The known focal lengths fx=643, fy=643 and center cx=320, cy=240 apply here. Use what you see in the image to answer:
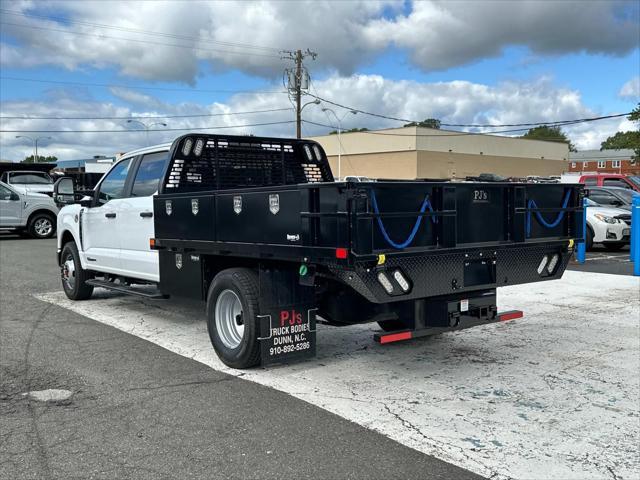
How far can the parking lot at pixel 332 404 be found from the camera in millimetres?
3852

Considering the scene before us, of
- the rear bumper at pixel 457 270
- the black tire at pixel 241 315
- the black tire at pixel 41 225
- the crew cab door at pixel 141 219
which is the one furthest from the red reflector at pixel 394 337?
the black tire at pixel 41 225

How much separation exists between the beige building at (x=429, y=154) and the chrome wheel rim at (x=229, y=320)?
54037 millimetres

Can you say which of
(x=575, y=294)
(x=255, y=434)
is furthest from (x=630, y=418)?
(x=575, y=294)

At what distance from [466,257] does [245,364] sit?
2.12 meters

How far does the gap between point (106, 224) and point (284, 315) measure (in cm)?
391

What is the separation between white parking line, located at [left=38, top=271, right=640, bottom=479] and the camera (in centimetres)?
404

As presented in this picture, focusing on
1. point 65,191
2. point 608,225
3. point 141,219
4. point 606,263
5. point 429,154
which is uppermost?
point 429,154

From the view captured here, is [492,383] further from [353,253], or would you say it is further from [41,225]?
[41,225]

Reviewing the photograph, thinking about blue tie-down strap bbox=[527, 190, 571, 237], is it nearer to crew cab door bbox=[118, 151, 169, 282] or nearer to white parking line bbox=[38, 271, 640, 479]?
white parking line bbox=[38, 271, 640, 479]

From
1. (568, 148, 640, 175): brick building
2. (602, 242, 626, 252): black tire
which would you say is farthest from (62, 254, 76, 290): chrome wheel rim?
(568, 148, 640, 175): brick building

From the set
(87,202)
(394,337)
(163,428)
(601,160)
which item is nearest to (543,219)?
(394,337)

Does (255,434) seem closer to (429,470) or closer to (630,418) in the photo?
(429,470)

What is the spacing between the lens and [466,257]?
5164 millimetres

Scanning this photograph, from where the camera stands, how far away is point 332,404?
486 cm
